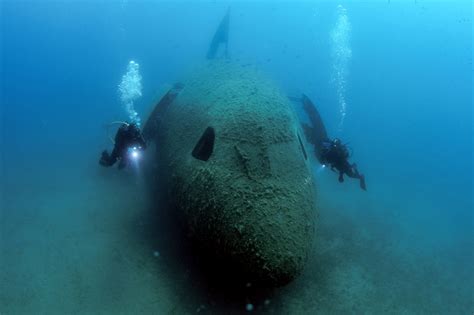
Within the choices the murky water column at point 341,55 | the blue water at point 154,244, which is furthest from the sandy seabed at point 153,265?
the murky water column at point 341,55

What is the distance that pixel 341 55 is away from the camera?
3137 inches

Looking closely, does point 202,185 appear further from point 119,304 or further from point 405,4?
point 405,4

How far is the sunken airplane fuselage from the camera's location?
15.2 feet

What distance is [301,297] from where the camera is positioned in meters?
6.80

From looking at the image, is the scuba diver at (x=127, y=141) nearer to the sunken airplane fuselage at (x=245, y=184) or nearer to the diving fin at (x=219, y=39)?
the sunken airplane fuselage at (x=245, y=184)

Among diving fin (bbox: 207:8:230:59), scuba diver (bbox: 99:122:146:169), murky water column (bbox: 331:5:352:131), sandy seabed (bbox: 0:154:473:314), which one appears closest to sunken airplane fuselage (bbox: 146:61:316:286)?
scuba diver (bbox: 99:122:146:169)

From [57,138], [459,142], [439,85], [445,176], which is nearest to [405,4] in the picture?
[439,85]

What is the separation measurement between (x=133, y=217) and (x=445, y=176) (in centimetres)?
2027

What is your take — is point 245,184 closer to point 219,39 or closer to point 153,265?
point 153,265

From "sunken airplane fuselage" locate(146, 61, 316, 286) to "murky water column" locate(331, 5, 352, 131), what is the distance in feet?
82.6

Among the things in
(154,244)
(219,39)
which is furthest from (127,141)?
(219,39)

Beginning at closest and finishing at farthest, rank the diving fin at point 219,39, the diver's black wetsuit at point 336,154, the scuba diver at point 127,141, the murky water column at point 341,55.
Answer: the scuba diver at point 127,141 < the diver's black wetsuit at point 336,154 < the diving fin at point 219,39 < the murky water column at point 341,55

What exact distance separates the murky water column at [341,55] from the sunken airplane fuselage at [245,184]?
25172 millimetres

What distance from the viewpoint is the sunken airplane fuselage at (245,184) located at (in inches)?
182
